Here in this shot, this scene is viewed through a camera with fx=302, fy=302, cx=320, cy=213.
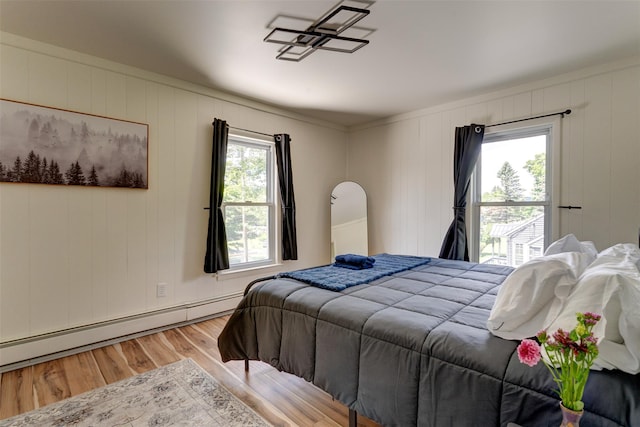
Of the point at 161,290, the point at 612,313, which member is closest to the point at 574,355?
the point at 612,313

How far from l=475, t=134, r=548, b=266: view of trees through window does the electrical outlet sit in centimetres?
351

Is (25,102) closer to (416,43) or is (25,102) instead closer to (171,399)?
(171,399)

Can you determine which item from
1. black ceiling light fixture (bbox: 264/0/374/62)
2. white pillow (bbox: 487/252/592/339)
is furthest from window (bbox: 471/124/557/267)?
white pillow (bbox: 487/252/592/339)

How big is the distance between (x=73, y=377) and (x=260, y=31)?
9.27 ft

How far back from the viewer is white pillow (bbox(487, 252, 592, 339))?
115 cm

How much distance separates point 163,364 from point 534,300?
2486 millimetres

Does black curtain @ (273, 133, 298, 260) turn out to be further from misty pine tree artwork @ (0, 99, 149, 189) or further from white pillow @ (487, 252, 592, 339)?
white pillow @ (487, 252, 592, 339)

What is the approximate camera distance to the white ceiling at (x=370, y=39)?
6.45ft

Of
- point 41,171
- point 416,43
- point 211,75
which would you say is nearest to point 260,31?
point 211,75

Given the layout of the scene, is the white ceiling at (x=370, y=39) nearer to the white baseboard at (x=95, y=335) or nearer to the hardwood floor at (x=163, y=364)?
the white baseboard at (x=95, y=335)

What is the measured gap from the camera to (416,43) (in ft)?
7.80

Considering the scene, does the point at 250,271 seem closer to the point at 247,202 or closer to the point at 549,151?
the point at 247,202

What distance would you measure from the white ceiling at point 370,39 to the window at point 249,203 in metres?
0.76

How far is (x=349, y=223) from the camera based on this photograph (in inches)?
179
